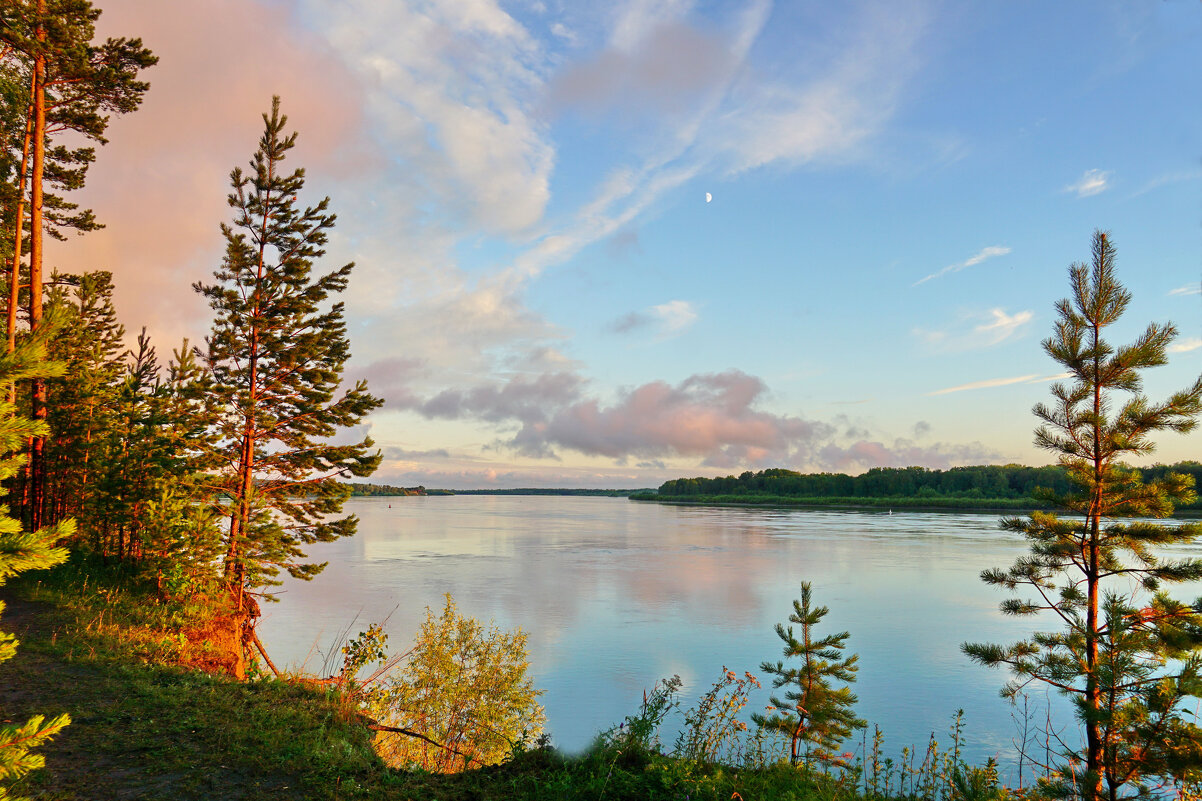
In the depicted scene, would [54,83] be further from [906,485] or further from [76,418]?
[906,485]

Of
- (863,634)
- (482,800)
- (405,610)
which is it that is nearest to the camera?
(482,800)

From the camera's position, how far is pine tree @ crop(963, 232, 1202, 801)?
7.38 m

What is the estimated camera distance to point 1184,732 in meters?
6.84

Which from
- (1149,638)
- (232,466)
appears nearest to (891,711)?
(1149,638)

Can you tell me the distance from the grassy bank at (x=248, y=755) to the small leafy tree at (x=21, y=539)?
370 centimetres

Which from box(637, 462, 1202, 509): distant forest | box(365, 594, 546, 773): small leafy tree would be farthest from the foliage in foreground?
box(637, 462, 1202, 509): distant forest

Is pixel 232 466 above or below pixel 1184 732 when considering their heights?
above

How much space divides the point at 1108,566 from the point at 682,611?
26.4m

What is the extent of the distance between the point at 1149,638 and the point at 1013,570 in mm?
1973

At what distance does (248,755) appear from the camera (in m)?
7.57

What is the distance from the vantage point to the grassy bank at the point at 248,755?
6.73 metres

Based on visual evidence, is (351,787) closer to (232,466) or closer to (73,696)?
(73,696)

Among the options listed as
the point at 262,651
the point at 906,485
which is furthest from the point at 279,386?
the point at 906,485

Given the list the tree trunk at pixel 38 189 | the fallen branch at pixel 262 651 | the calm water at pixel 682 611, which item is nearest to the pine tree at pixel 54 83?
the tree trunk at pixel 38 189
